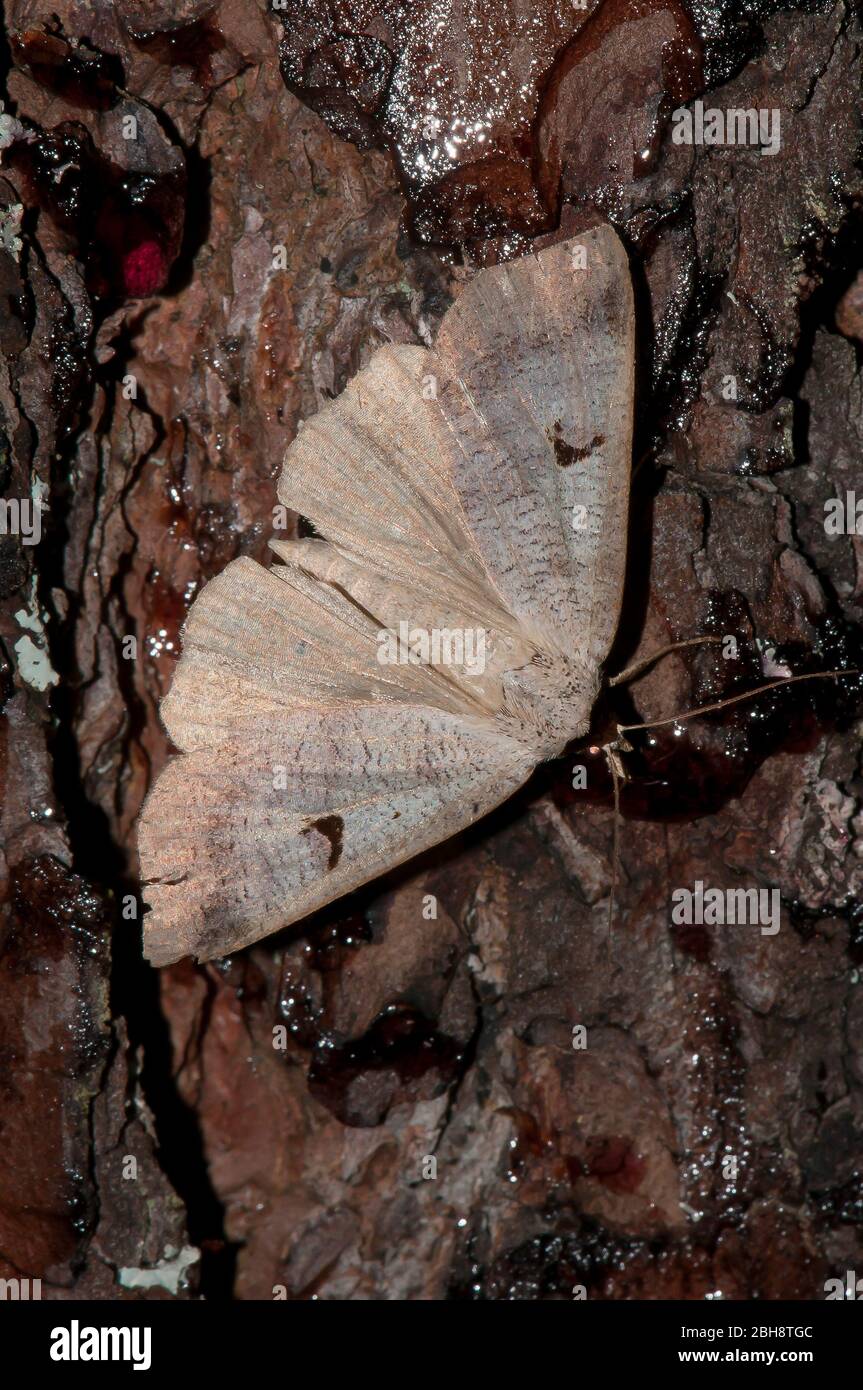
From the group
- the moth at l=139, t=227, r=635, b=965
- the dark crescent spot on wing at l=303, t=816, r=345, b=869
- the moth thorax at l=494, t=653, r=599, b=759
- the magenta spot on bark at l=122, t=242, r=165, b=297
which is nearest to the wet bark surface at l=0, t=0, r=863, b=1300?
the magenta spot on bark at l=122, t=242, r=165, b=297

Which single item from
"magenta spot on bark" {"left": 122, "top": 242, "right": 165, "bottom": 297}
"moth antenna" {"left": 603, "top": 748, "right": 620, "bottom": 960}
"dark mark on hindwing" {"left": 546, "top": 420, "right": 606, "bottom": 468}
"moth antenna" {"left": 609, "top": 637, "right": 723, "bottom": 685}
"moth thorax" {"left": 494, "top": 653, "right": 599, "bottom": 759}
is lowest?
"moth antenna" {"left": 603, "top": 748, "right": 620, "bottom": 960}

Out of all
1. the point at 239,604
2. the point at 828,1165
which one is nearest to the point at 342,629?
the point at 239,604

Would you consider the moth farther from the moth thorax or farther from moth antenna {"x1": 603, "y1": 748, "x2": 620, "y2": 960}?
moth antenna {"x1": 603, "y1": 748, "x2": 620, "y2": 960}

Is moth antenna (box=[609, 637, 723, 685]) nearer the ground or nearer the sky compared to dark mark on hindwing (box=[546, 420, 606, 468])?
nearer the ground

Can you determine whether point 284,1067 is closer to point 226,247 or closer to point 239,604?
point 239,604

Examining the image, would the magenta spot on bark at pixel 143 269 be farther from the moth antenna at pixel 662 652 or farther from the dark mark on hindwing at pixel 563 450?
the moth antenna at pixel 662 652

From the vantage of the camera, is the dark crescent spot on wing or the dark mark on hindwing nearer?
the dark mark on hindwing
